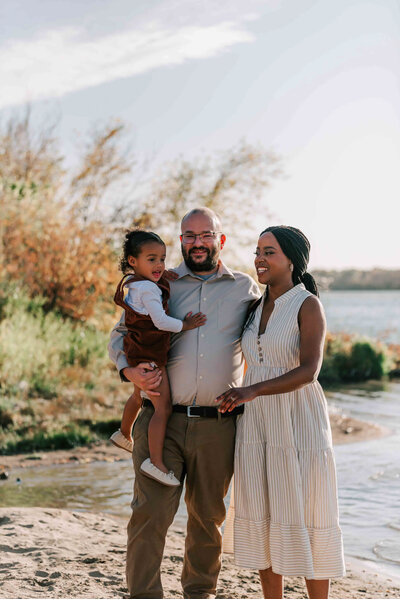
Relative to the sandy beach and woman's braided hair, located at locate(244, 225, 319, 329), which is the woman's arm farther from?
the sandy beach

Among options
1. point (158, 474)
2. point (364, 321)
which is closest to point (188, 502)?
point (158, 474)

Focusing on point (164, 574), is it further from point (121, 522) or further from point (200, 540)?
point (121, 522)

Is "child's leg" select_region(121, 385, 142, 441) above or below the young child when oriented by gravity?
below

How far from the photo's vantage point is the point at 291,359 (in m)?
3.89

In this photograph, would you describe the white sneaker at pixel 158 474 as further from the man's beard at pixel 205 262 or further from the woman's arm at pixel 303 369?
the man's beard at pixel 205 262

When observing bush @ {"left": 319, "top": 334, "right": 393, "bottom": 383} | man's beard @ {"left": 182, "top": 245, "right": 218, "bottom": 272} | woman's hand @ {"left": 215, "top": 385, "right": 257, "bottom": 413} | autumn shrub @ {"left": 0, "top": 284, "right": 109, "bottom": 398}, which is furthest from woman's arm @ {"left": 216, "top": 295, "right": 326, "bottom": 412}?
bush @ {"left": 319, "top": 334, "right": 393, "bottom": 383}

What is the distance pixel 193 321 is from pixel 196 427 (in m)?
0.59

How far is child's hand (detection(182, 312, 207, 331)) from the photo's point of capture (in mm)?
4062

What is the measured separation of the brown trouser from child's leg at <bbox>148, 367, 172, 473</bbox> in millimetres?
78

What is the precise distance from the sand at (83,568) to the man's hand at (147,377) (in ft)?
4.75

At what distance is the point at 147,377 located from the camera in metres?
3.97

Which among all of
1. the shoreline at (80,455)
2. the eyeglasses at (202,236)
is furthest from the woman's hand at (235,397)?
the shoreline at (80,455)

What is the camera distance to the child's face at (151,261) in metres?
4.10

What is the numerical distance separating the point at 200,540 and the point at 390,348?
2044 centimetres
